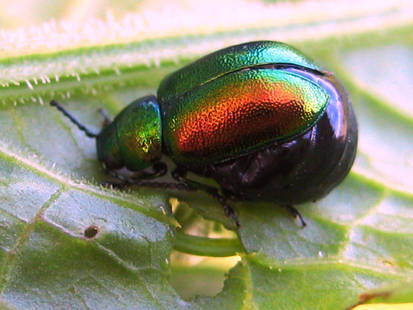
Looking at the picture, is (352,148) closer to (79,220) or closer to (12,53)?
(79,220)

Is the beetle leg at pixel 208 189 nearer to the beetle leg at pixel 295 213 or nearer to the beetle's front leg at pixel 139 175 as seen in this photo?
the beetle's front leg at pixel 139 175

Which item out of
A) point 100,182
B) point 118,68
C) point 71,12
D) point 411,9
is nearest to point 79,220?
point 100,182

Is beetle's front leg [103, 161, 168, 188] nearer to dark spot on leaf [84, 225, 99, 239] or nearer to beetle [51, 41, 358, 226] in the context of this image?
beetle [51, 41, 358, 226]

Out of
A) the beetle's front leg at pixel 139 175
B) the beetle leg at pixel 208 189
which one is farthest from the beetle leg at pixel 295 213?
the beetle's front leg at pixel 139 175

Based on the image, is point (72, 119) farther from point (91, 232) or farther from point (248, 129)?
point (248, 129)

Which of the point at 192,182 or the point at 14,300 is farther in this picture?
the point at 192,182

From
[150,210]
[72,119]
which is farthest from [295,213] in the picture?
[72,119]

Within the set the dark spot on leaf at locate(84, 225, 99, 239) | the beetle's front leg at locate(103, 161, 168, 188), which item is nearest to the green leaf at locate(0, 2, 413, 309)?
the dark spot on leaf at locate(84, 225, 99, 239)
